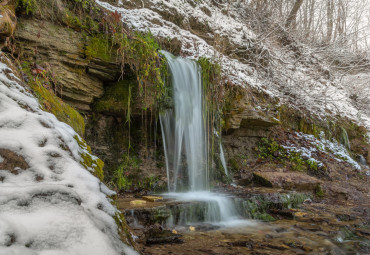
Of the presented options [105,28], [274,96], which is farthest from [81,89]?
[274,96]

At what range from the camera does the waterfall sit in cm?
493

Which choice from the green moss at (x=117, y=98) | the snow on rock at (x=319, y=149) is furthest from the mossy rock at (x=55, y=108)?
the snow on rock at (x=319, y=149)

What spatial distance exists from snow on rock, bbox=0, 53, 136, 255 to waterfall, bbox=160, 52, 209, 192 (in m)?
3.23

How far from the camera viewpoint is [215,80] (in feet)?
17.9

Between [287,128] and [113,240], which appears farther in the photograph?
[287,128]

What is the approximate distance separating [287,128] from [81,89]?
637cm

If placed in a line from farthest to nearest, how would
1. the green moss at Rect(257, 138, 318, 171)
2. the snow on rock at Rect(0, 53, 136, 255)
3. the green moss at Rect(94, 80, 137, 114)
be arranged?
the green moss at Rect(257, 138, 318, 171) → the green moss at Rect(94, 80, 137, 114) → the snow on rock at Rect(0, 53, 136, 255)

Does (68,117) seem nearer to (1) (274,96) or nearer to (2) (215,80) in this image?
(2) (215,80)

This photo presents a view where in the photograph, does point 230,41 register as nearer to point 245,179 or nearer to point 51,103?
point 245,179

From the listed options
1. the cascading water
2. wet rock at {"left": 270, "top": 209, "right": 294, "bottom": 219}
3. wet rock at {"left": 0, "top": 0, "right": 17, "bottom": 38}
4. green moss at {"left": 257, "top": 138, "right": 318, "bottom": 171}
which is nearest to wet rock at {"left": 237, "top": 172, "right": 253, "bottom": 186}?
green moss at {"left": 257, "top": 138, "right": 318, "bottom": 171}

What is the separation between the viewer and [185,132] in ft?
16.5

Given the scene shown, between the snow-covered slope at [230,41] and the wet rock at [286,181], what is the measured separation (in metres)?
2.52

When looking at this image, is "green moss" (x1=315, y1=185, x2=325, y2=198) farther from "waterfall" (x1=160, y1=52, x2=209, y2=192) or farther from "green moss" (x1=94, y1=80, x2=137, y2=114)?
"green moss" (x1=94, y1=80, x2=137, y2=114)

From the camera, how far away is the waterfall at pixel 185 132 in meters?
4.93
